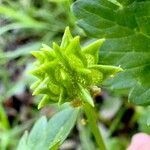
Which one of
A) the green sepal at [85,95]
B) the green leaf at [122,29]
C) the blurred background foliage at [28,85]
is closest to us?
the green sepal at [85,95]

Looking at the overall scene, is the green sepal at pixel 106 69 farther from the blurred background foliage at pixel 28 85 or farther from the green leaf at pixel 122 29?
the blurred background foliage at pixel 28 85

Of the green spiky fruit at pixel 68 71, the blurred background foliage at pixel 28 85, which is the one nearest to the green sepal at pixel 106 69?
the green spiky fruit at pixel 68 71

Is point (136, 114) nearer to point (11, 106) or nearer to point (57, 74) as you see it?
point (11, 106)

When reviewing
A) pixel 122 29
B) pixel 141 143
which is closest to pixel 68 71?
pixel 122 29

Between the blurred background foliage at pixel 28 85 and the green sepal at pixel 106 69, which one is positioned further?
the blurred background foliage at pixel 28 85

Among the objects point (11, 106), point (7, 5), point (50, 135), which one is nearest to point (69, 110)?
point (50, 135)

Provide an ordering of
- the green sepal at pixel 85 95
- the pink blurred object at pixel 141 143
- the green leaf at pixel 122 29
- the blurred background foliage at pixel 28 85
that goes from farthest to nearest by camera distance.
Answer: the blurred background foliage at pixel 28 85 → the pink blurred object at pixel 141 143 → the green leaf at pixel 122 29 → the green sepal at pixel 85 95

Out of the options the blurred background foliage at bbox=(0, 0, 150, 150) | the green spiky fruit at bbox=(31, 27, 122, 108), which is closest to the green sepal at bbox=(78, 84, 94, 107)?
the green spiky fruit at bbox=(31, 27, 122, 108)
